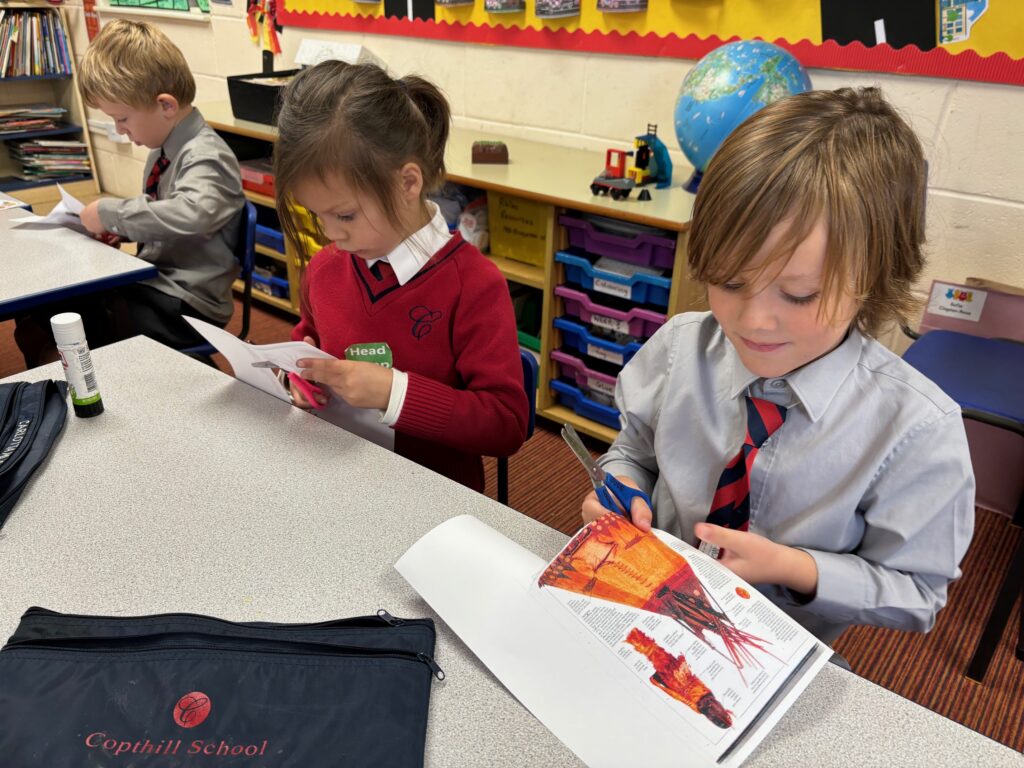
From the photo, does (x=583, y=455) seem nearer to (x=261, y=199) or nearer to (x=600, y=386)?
(x=600, y=386)

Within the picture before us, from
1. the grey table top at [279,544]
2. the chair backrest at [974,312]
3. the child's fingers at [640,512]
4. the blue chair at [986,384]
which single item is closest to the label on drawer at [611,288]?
the blue chair at [986,384]

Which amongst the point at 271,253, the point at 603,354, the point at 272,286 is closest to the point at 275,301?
the point at 272,286

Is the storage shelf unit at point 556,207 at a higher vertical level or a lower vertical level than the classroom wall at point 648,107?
A: lower

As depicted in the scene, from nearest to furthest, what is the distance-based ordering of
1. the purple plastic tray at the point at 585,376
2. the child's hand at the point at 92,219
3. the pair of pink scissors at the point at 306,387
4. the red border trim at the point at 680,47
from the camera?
the pair of pink scissors at the point at 306,387
the red border trim at the point at 680,47
the child's hand at the point at 92,219
the purple plastic tray at the point at 585,376

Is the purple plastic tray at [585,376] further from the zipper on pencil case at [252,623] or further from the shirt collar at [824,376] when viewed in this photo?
the zipper on pencil case at [252,623]

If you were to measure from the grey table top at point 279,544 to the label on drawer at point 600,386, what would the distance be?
1.26 metres

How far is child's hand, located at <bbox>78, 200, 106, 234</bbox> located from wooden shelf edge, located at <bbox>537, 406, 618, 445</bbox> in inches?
53.3

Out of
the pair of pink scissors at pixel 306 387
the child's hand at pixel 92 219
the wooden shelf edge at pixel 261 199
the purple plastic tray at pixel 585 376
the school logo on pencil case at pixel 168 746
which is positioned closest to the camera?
the school logo on pencil case at pixel 168 746

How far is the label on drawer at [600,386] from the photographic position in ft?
7.23

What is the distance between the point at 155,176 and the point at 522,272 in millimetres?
1084

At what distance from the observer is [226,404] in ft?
3.65

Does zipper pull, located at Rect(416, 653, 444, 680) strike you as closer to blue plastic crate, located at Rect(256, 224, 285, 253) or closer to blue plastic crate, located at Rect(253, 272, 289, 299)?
blue plastic crate, located at Rect(256, 224, 285, 253)

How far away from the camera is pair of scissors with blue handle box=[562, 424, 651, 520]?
31.5 inches

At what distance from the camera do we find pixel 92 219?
1839 millimetres
